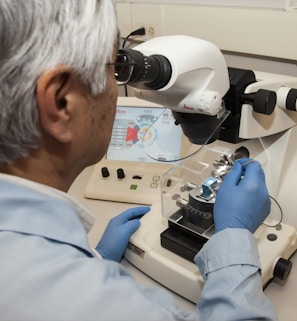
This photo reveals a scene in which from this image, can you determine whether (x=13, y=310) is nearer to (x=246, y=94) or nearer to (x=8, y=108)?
(x=8, y=108)

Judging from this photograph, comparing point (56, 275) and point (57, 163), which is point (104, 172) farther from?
point (56, 275)

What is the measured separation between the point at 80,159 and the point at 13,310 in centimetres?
30

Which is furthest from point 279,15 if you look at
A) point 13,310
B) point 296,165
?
point 13,310

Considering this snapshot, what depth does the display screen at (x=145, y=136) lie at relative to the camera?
53.4 inches

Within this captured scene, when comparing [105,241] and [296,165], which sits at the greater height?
[296,165]

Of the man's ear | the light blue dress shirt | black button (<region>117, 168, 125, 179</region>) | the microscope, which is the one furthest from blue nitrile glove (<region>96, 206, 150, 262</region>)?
the man's ear

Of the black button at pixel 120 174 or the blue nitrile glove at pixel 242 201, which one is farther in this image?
the black button at pixel 120 174

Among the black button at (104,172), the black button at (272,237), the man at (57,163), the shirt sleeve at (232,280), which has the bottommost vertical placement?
the black button at (104,172)

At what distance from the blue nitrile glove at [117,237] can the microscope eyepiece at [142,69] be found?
17.6 inches

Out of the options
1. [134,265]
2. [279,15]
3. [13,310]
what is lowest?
[134,265]

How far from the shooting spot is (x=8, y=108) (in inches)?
24.3

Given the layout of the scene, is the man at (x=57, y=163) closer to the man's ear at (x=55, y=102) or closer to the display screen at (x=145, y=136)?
the man's ear at (x=55, y=102)

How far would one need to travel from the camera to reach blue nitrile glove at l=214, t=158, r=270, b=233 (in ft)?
3.12

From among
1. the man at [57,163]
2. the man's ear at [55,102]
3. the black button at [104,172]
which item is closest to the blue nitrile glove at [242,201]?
the man at [57,163]
